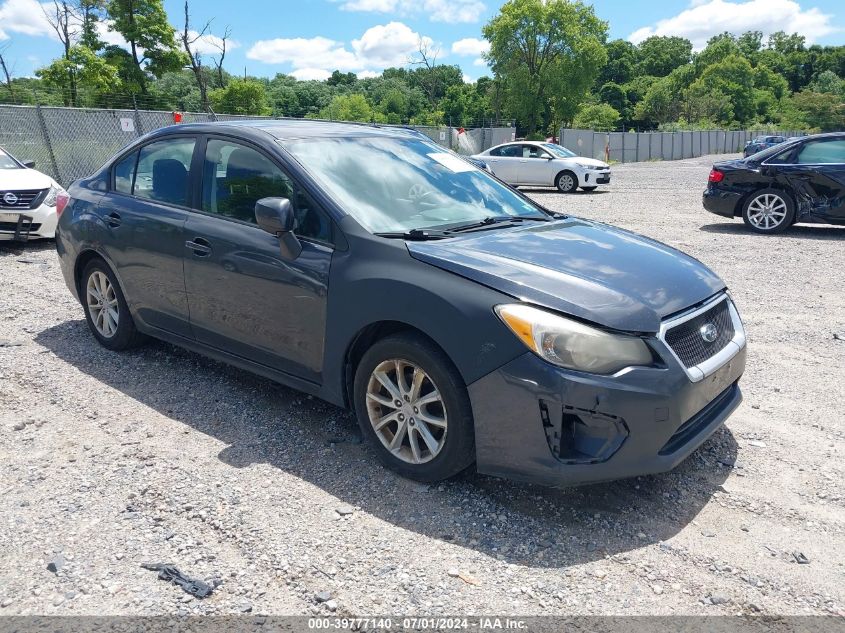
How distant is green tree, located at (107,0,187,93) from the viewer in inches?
1435

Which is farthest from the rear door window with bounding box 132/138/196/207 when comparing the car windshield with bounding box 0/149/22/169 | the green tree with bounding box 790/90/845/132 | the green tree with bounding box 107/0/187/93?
the green tree with bounding box 790/90/845/132

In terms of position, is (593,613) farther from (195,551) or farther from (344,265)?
(344,265)

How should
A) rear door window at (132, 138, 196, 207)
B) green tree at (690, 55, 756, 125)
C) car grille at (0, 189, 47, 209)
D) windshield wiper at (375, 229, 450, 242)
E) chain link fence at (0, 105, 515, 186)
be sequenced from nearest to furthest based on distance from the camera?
1. windshield wiper at (375, 229, 450, 242)
2. rear door window at (132, 138, 196, 207)
3. car grille at (0, 189, 47, 209)
4. chain link fence at (0, 105, 515, 186)
5. green tree at (690, 55, 756, 125)

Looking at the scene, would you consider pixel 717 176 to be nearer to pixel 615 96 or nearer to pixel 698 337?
pixel 698 337

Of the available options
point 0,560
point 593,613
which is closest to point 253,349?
point 0,560

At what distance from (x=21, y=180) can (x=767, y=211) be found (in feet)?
36.5

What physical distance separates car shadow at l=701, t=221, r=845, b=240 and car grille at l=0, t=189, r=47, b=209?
10.2 meters

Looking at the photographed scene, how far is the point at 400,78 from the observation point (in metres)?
126

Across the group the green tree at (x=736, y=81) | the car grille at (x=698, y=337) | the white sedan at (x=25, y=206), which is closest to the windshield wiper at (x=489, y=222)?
the car grille at (x=698, y=337)

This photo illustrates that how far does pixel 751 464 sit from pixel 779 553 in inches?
32.5

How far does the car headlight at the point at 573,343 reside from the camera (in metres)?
2.90

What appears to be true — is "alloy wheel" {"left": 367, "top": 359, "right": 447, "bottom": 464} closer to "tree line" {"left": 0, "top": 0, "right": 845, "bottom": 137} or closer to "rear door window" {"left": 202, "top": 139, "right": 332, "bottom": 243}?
"rear door window" {"left": 202, "top": 139, "right": 332, "bottom": 243}

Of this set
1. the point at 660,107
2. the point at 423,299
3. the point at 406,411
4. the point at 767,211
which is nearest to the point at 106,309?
the point at 406,411

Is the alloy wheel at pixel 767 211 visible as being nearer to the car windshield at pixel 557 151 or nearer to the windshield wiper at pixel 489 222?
the windshield wiper at pixel 489 222
